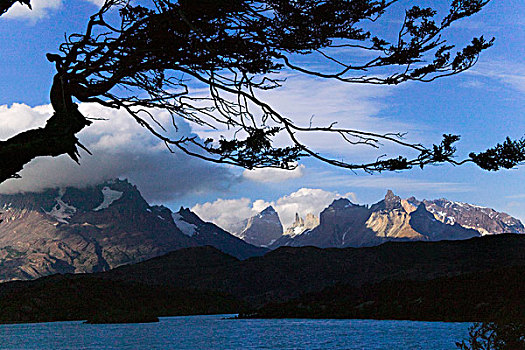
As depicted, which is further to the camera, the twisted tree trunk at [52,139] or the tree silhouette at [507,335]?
the tree silhouette at [507,335]

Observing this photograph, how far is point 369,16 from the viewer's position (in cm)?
1205

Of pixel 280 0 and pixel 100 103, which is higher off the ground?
pixel 280 0

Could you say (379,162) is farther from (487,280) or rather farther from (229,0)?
(487,280)

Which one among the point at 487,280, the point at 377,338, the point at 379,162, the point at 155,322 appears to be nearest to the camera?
the point at 379,162

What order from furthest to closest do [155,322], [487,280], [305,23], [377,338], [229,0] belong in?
[155,322], [487,280], [377,338], [305,23], [229,0]

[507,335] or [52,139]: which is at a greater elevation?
[52,139]

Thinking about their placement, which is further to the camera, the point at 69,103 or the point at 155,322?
the point at 155,322

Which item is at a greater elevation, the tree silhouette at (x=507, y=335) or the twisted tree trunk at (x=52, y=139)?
the twisted tree trunk at (x=52, y=139)

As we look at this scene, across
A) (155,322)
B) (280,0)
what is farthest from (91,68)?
(155,322)

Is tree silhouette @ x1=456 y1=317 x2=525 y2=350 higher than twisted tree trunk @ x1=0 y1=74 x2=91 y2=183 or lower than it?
lower

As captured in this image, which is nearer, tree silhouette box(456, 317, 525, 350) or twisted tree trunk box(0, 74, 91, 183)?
twisted tree trunk box(0, 74, 91, 183)

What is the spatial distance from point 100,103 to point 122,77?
78 cm

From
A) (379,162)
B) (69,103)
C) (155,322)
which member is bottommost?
(155,322)

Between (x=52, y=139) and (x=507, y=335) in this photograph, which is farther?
(x=507, y=335)
